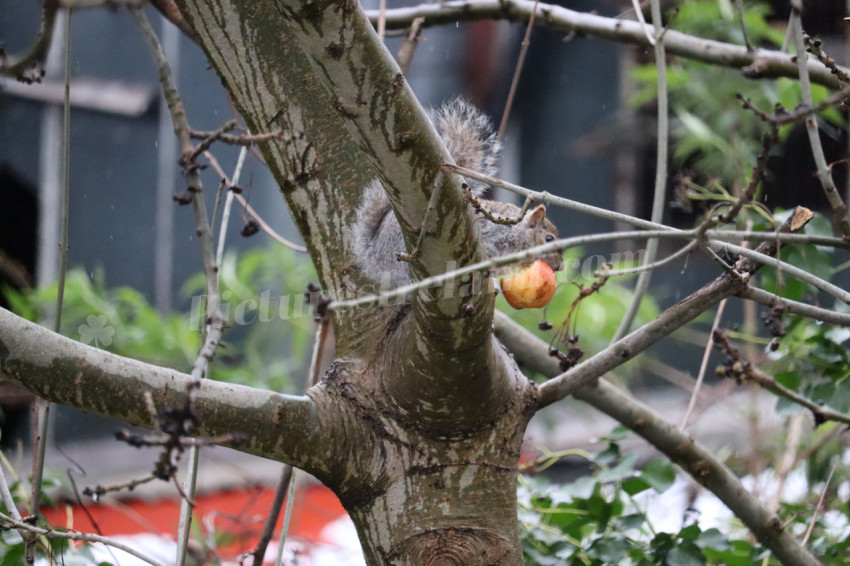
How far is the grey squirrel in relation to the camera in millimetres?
984

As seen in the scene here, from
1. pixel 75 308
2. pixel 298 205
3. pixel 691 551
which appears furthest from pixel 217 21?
pixel 75 308

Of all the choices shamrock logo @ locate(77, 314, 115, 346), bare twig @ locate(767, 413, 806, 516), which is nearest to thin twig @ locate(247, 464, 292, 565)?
bare twig @ locate(767, 413, 806, 516)

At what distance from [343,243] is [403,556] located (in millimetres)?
364

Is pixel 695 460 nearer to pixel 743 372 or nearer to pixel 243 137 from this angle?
pixel 743 372

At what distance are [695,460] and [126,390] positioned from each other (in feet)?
2.46

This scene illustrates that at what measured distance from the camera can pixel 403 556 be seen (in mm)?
844

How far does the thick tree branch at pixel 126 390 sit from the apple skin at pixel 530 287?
1.18 ft

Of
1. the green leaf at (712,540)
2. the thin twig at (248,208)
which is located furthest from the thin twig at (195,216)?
the green leaf at (712,540)

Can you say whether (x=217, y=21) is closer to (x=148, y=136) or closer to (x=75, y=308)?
(x=75, y=308)

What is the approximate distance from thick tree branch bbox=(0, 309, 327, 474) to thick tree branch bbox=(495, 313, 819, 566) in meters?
0.40

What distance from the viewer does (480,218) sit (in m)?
0.90

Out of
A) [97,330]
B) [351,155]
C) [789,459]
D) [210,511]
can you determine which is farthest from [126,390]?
[97,330]

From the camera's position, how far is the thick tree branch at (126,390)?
0.69 m

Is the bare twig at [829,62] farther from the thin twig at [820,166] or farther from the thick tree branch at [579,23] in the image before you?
the thick tree branch at [579,23]
